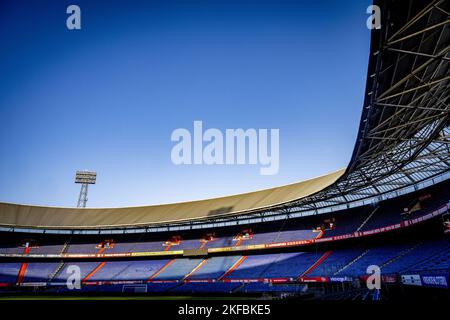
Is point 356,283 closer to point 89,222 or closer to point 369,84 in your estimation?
point 369,84

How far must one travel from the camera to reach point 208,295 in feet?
108

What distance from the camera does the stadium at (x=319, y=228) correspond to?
14.5m

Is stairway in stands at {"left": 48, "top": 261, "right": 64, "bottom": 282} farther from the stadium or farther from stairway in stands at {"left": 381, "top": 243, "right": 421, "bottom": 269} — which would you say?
stairway in stands at {"left": 381, "top": 243, "right": 421, "bottom": 269}

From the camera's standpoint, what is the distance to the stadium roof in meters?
11.7

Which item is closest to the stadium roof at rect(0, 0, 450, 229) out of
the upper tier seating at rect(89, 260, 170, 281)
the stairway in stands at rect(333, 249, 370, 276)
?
the stairway in stands at rect(333, 249, 370, 276)

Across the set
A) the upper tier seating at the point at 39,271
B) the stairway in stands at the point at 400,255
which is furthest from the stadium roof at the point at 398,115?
the upper tier seating at the point at 39,271

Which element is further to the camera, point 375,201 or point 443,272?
point 375,201

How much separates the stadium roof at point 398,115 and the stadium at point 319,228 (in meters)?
0.07

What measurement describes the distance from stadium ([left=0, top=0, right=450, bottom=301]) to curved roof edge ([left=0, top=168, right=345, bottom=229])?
0.25 meters
